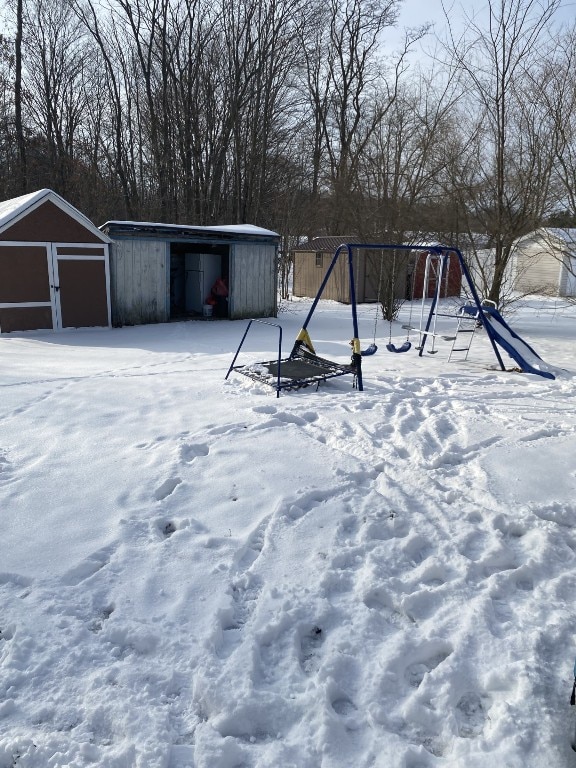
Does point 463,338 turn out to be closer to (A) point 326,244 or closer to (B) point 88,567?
(B) point 88,567

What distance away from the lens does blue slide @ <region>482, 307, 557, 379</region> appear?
8.23 m

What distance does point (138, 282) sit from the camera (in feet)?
43.5

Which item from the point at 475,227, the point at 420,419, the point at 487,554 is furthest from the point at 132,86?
the point at 487,554

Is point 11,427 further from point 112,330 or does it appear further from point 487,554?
point 112,330

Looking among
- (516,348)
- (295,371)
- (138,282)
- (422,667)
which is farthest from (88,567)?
(138,282)

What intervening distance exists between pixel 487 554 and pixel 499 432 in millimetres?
2297

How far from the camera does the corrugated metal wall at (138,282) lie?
1293cm

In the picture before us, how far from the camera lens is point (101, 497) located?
3.93m

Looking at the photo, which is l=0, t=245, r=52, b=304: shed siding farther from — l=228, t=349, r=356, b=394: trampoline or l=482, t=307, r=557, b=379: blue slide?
A: l=482, t=307, r=557, b=379: blue slide

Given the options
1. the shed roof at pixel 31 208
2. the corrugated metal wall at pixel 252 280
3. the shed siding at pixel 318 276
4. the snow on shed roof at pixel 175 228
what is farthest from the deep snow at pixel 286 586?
the shed siding at pixel 318 276

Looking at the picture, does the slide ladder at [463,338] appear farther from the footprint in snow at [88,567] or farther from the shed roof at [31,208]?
the shed roof at [31,208]

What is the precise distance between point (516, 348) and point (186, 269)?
10.6 m

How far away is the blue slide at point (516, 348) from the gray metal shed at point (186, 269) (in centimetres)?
743

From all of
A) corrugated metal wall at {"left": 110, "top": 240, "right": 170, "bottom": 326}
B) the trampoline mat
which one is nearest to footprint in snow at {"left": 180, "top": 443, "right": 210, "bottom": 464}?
the trampoline mat
